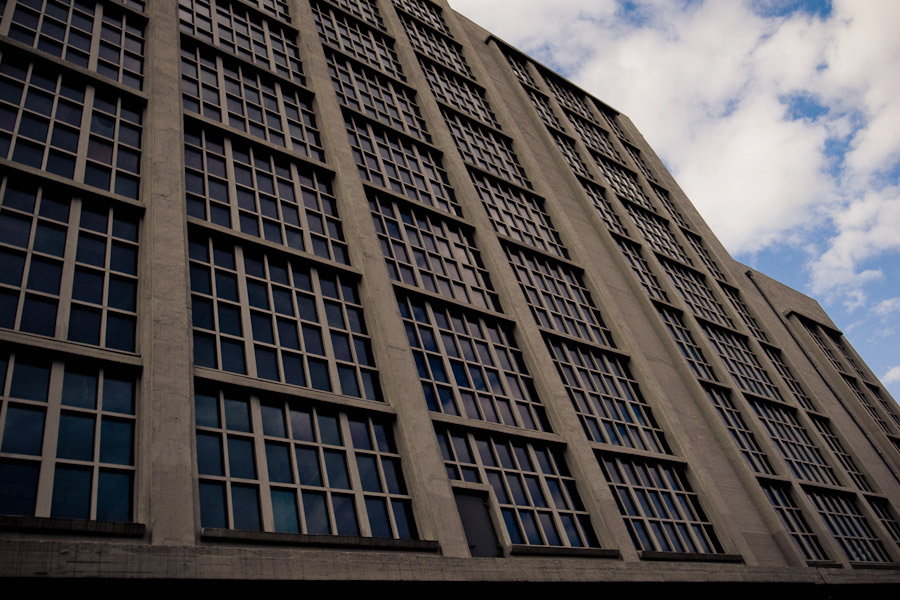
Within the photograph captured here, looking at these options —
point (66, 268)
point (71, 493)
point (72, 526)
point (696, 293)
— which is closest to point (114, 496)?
point (71, 493)

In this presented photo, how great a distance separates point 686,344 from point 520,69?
20.0 metres

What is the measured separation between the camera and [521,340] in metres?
20.7

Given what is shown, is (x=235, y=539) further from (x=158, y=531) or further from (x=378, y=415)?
(x=378, y=415)

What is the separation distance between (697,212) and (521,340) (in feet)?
83.7

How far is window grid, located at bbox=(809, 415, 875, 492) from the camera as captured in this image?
28812 millimetres

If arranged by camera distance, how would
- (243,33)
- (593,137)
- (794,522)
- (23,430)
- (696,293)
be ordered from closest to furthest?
(23,430) → (794,522) → (243,33) → (696,293) → (593,137)

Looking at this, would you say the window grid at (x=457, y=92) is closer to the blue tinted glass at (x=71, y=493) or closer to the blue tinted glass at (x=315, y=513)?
the blue tinted glass at (x=315, y=513)

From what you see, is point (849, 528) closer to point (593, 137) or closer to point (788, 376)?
point (788, 376)

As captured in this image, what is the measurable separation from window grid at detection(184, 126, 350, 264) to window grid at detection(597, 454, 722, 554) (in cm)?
985

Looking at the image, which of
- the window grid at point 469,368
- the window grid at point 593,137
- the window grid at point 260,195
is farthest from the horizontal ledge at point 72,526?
the window grid at point 593,137

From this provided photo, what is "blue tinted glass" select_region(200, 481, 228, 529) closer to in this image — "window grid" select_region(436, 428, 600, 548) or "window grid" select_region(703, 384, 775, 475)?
"window grid" select_region(436, 428, 600, 548)

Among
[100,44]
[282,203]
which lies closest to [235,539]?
[282,203]

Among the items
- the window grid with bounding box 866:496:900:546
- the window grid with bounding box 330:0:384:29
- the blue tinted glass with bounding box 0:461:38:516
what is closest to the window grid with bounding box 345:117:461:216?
the window grid with bounding box 330:0:384:29

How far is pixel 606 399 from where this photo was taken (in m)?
21.7
